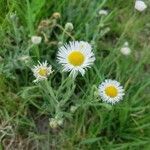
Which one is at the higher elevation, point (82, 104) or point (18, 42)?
point (18, 42)

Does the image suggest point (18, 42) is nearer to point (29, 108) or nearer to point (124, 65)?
point (29, 108)

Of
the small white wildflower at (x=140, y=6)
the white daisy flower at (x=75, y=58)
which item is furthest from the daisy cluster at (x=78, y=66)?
the small white wildflower at (x=140, y=6)

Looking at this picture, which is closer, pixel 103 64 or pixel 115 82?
pixel 115 82

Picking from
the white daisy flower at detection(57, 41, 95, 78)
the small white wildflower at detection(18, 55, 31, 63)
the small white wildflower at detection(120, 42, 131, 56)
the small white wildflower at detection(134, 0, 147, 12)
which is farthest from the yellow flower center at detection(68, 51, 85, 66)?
the small white wildflower at detection(134, 0, 147, 12)

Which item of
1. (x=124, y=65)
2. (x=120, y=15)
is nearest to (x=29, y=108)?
(x=124, y=65)

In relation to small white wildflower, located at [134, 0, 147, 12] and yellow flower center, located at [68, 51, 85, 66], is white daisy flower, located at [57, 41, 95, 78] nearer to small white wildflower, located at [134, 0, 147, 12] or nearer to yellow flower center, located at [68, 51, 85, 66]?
yellow flower center, located at [68, 51, 85, 66]

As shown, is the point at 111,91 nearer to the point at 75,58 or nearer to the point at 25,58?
the point at 75,58
